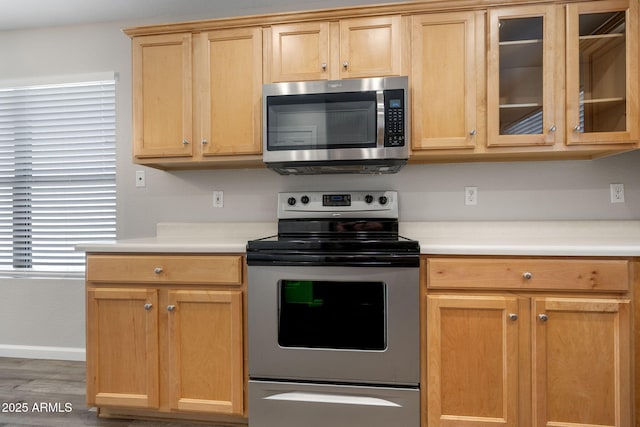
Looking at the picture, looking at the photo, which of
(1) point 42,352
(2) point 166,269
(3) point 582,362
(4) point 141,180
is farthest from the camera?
(1) point 42,352

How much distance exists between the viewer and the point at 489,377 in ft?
5.28

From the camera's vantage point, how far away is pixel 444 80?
75.3 inches

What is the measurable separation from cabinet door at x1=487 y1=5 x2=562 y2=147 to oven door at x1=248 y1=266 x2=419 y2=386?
0.93 m

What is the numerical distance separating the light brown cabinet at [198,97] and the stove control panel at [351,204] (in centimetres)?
44

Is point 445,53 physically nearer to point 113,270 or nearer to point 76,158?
point 113,270

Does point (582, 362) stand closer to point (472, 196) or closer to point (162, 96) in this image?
point (472, 196)

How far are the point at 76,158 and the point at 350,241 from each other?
2.22 metres

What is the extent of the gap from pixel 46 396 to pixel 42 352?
68 cm

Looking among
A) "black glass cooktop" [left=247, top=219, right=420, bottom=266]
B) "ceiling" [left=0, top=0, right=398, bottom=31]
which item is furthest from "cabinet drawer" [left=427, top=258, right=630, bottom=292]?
"ceiling" [left=0, top=0, right=398, bottom=31]

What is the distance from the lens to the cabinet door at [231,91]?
2039 millimetres

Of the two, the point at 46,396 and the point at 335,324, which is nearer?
the point at 335,324

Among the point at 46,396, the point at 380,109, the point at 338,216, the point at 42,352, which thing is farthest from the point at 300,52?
the point at 42,352

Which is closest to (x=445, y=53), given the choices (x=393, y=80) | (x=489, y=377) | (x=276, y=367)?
(x=393, y=80)

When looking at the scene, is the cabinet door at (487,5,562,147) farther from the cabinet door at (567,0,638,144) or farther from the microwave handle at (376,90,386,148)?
the microwave handle at (376,90,386,148)
